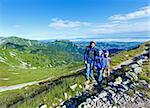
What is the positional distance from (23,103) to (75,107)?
6.19m

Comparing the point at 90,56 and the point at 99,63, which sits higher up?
the point at 90,56

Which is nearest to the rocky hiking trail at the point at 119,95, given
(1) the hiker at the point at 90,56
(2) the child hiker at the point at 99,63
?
(2) the child hiker at the point at 99,63

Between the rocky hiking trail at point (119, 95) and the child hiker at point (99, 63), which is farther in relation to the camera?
the child hiker at point (99, 63)

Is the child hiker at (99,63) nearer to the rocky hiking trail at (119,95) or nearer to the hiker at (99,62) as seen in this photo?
the hiker at (99,62)

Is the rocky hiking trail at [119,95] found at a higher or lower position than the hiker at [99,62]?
lower

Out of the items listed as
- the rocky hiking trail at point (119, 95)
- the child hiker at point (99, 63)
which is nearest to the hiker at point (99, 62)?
the child hiker at point (99, 63)

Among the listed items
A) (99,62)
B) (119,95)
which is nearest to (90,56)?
(99,62)

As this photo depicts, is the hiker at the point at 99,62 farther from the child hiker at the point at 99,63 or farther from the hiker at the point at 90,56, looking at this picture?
the hiker at the point at 90,56

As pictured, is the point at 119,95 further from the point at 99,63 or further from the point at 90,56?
the point at 90,56

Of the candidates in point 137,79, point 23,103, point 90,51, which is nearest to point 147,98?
point 137,79

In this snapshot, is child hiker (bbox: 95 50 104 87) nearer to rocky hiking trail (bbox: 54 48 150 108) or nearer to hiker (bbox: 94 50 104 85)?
hiker (bbox: 94 50 104 85)

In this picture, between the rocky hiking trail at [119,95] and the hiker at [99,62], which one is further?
the hiker at [99,62]

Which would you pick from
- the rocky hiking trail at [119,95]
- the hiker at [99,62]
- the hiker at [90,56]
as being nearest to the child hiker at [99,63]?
the hiker at [99,62]

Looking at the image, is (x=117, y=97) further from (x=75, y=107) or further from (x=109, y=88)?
(x=75, y=107)
